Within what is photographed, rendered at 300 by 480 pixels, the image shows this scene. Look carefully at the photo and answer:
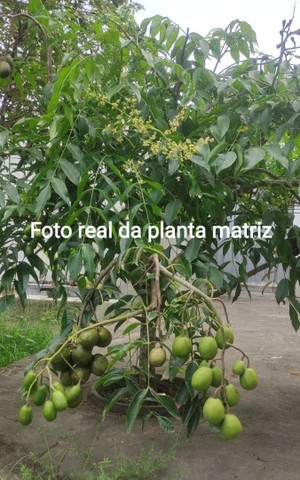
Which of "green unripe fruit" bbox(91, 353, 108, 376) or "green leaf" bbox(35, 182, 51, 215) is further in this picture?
"green leaf" bbox(35, 182, 51, 215)

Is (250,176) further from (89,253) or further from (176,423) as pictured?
(176,423)

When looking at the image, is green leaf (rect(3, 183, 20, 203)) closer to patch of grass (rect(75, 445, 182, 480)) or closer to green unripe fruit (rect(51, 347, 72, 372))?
green unripe fruit (rect(51, 347, 72, 372))

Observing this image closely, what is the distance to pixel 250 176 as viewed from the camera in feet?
7.48

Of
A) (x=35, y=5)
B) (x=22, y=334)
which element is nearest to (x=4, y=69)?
(x=35, y=5)

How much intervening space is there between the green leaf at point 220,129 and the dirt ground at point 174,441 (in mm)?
1309

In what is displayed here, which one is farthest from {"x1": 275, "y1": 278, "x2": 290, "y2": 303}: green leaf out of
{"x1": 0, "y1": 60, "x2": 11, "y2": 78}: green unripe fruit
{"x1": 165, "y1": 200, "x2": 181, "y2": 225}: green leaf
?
{"x1": 0, "y1": 60, "x2": 11, "y2": 78}: green unripe fruit

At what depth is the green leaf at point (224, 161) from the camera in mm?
1681

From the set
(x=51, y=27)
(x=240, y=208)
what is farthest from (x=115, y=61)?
(x=240, y=208)

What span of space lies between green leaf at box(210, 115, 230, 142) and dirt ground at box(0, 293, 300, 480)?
4.29 feet

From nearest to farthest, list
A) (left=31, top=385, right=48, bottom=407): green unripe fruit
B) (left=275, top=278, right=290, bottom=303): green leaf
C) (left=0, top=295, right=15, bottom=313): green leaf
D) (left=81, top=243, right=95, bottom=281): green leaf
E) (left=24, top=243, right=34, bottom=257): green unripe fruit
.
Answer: (left=31, top=385, right=48, bottom=407): green unripe fruit
(left=81, top=243, right=95, bottom=281): green leaf
(left=0, top=295, right=15, bottom=313): green leaf
(left=24, top=243, right=34, bottom=257): green unripe fruit
(left=275, top=278, right=290, bottom=303): green leaf

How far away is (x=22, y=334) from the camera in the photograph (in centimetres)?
459

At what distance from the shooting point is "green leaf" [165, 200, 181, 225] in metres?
1.88

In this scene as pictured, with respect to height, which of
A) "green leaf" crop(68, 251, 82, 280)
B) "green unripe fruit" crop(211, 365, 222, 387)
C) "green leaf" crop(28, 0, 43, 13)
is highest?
"green leaf" crop(28, 0, 43, 13)

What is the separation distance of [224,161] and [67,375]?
2.81 feet
